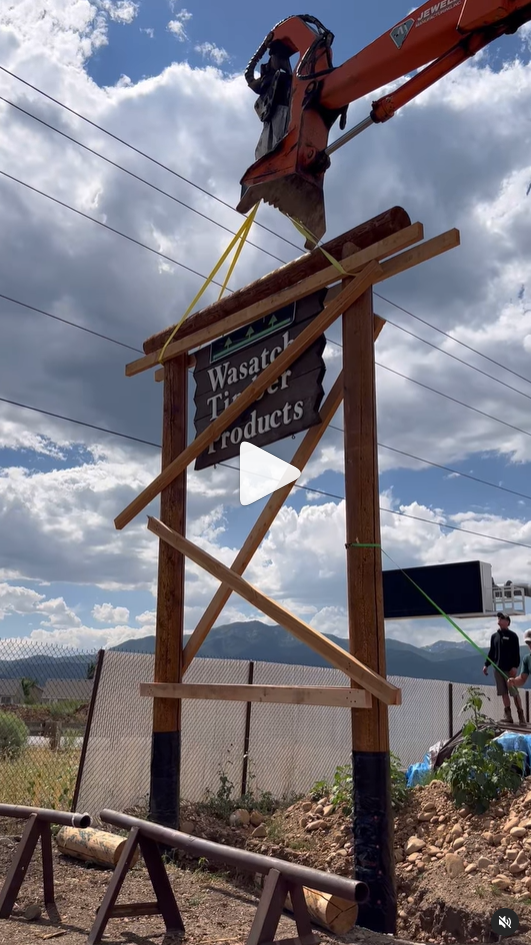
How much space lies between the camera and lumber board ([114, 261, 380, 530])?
243 inches

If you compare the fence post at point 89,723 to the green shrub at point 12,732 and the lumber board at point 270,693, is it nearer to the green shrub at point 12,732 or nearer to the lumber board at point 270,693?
the lumber board at point 270,693

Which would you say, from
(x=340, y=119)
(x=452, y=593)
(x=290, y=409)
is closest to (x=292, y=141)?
(x=340, y=119)

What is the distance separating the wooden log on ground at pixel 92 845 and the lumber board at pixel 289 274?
15.1 ft

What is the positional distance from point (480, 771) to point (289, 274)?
4.61 meters

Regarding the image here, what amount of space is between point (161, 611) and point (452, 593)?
42.5 ft

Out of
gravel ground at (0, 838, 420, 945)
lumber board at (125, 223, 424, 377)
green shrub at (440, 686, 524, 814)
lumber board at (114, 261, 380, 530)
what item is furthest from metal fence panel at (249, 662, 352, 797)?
lumber board at (125, 223, 424, 377)

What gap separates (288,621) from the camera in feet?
20.1

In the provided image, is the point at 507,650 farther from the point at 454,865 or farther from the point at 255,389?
the point at 255,389

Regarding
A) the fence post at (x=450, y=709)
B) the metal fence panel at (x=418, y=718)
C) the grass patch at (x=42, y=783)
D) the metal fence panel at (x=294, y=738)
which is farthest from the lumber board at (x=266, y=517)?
the fence post at (x=450, y=709)

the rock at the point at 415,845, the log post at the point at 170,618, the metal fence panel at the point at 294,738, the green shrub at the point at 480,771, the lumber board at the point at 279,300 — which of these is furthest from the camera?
the metal fence panel at the point at 294,738

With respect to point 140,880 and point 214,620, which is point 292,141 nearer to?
point 214,620

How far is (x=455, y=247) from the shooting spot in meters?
5.71

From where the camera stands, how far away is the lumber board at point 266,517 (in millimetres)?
6531
